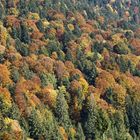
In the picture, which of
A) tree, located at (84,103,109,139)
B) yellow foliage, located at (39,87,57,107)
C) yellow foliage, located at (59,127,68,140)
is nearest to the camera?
yellow foliage, located at (59,127,68,140)

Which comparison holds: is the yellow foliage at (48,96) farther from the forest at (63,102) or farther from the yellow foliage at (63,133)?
the yellow foliage at (63,133)

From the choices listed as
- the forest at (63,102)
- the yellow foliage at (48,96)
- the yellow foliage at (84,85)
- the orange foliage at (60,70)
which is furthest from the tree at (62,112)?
the orange foliage at (60,70)

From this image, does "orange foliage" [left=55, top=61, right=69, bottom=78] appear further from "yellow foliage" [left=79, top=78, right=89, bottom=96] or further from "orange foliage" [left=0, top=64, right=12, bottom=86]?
"orange foliage" [left=0, top=64, right=12, bottom=86]

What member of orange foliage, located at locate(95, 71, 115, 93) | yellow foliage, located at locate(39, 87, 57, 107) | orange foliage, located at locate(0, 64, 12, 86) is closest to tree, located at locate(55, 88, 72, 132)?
yellow foliage, located at locate(39, 87, 57, 107)

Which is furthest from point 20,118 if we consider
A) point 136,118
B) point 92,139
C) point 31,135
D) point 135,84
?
point 135,84

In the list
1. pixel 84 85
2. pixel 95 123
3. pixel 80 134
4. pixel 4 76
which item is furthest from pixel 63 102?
pixel 84 85

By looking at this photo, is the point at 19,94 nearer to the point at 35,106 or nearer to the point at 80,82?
the point at 35,106

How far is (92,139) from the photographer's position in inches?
5999

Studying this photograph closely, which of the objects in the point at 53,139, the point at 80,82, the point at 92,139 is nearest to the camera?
the point at 53,139

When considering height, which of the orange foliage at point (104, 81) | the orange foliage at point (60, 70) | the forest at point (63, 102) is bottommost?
the orange foliage at point (104, 81)

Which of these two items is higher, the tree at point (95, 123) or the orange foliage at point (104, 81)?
the tree at point (95, 123)

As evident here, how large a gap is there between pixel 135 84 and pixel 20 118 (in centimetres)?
5484

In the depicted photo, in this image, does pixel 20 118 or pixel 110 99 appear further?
pixel 110 99

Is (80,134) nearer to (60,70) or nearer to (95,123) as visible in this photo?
(95,123)
